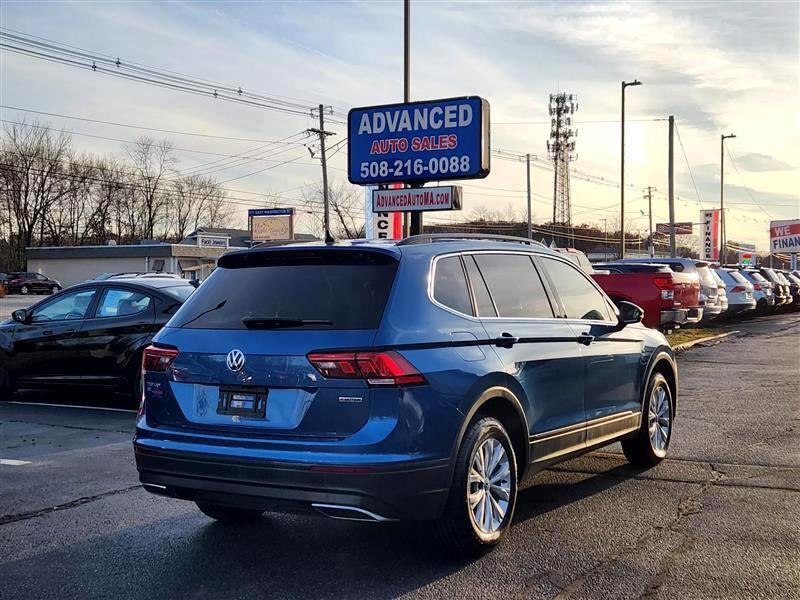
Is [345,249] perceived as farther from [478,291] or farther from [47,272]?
[47,272]

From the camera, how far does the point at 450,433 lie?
418 centimetres

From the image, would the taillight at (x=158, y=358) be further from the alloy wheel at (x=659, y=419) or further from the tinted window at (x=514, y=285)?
the alloy wheel at (x=659, y=419)

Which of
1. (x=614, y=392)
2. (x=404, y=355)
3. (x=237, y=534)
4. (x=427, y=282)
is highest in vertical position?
(x=427, y=282)

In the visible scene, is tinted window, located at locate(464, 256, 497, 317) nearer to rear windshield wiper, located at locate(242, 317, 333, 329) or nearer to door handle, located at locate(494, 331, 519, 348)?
door handle, located at locate(494, 331, 519, 348)

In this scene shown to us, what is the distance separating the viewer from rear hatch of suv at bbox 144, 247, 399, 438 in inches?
159

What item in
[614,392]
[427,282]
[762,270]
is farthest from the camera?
[762,270]

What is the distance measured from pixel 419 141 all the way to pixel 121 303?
8010 millimetres

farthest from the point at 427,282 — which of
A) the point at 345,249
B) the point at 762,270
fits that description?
the point at 762,270

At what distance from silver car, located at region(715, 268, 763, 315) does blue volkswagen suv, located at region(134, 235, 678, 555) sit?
22047 mm

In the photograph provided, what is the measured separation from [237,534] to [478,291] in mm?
2085

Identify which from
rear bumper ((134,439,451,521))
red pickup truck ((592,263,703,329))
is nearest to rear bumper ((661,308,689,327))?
Result: red pickup truck ((592,263,703,329))

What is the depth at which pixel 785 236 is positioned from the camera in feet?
214

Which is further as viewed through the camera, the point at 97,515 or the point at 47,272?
the point at 47,272

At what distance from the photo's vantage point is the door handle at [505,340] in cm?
470
